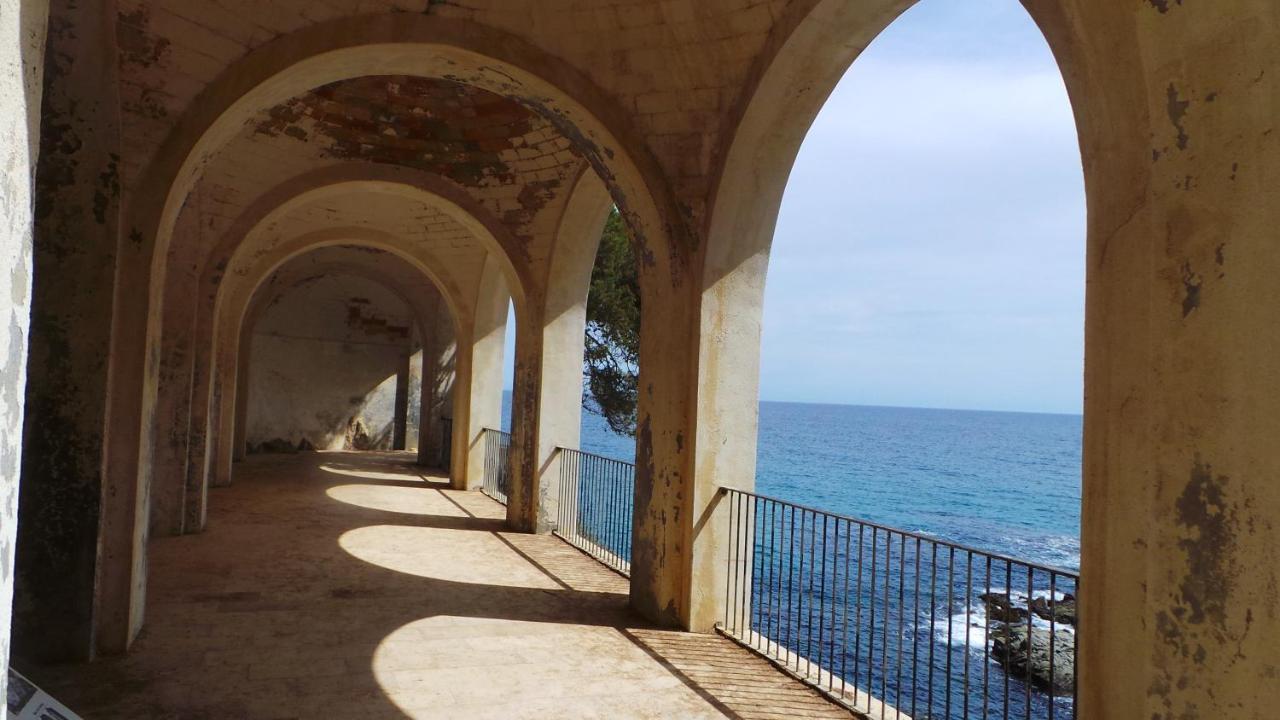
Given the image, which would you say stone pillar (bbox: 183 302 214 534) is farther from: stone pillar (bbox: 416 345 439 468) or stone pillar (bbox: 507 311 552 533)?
stone pillar (bbox: 416 345 439 468)

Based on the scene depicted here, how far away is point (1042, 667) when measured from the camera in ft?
38.0

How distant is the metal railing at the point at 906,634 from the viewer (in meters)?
3.79

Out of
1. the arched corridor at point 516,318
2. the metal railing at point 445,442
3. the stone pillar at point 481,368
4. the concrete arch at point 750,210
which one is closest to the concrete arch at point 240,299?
the arched corridor at point 516,318

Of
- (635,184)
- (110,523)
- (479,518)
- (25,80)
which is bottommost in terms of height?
(479,518)

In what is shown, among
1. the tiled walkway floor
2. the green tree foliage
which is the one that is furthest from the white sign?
the green tree foliage

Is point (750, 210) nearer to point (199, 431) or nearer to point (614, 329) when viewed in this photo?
point (199, 431)

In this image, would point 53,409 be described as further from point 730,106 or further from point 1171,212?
point 1171,212

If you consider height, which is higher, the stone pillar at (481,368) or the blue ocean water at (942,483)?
the stone pillar at (481,368)

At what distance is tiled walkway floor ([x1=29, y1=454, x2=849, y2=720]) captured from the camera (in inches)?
166

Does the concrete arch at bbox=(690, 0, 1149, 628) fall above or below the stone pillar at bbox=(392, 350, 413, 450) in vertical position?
above

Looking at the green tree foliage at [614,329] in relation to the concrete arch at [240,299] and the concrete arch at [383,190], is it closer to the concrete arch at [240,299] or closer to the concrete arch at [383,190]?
the concrete arch at [240,299]

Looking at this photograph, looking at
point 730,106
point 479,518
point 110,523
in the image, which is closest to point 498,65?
point 730,106

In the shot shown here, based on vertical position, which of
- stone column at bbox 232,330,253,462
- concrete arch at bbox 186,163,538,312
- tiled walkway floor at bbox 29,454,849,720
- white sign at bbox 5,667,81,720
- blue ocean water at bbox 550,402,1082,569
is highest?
concrete arch at bbox 186,163,538,312

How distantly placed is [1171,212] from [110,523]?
5.33 m
